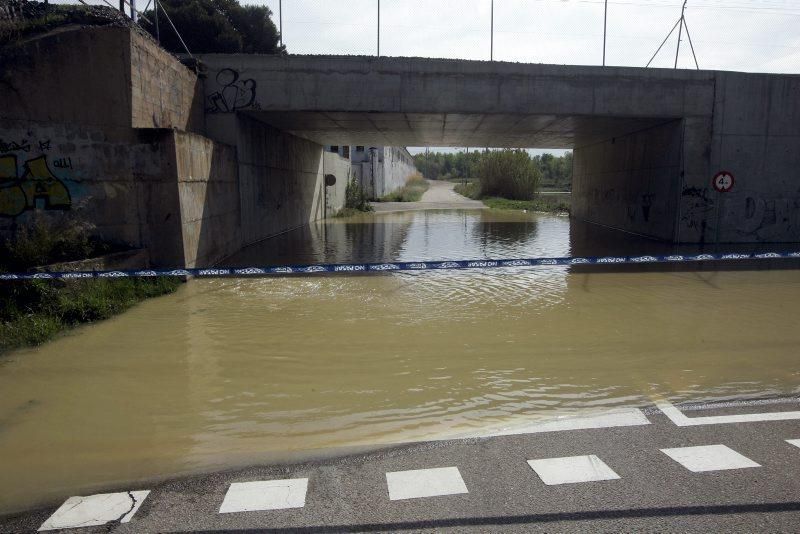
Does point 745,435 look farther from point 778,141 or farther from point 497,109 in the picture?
point 778,141

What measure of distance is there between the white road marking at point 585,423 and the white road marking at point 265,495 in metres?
1.65

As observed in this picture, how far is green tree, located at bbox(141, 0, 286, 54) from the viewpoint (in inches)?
1220

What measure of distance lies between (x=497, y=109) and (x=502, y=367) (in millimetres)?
11217

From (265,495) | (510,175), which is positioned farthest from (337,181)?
(265,495)

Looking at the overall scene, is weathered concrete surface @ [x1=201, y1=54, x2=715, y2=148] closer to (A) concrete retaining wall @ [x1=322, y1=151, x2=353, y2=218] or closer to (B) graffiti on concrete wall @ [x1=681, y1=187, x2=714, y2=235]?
(B) graffiti on concrete wall @ [x1=681, y1=187, x2=714, y2=235]

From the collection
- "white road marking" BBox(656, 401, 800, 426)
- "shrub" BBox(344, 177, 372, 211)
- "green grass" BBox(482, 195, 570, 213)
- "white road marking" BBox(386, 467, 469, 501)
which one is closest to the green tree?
"shrub" BBox(344, 177, 372, 211)

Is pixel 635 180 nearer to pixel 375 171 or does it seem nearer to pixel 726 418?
pixel 726 418

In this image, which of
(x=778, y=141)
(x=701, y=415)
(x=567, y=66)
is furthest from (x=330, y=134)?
(x=701, y=415)

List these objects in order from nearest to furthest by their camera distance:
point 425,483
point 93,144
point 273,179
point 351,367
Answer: point 425,483, point 351,367, point 93,144, point 273,179

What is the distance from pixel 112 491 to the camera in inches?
150

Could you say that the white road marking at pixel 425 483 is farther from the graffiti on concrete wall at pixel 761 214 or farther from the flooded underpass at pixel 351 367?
the graffiti on concrete wall at pixel 761 214

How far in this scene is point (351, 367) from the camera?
6289 mm

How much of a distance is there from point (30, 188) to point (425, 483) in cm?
945

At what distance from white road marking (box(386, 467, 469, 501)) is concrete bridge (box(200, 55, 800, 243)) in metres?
12.9
